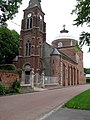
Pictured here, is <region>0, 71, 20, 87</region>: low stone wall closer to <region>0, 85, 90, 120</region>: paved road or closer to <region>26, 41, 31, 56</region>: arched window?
<region>0, 85, 90, 120</region>: paved road

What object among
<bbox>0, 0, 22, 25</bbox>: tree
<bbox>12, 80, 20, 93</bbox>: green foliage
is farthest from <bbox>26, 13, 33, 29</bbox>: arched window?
<bbox>0, 0, 22, 25</bbox>: tree

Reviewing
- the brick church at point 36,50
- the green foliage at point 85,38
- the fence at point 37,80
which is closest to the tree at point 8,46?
the brick church at point 36,50

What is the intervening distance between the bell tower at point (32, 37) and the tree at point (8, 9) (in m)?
29.3

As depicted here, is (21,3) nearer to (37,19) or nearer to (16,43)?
(37,19)

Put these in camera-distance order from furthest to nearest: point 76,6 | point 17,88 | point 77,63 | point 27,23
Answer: point 77,63, point 27,23, point 17,88, point 76,6

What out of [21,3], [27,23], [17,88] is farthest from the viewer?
[27,23]

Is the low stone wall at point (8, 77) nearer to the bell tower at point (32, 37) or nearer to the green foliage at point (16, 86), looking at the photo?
the green foliage at point (16, 86)

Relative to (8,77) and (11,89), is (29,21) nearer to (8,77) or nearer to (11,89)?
(8,77)

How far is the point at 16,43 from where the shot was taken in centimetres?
5469

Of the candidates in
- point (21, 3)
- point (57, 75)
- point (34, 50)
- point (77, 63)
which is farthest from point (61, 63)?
point (21, 3)

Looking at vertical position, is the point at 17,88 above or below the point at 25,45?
below

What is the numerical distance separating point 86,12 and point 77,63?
191ft

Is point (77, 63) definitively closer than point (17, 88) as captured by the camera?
No

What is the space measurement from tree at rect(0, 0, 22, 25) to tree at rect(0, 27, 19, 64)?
29.7 metres
